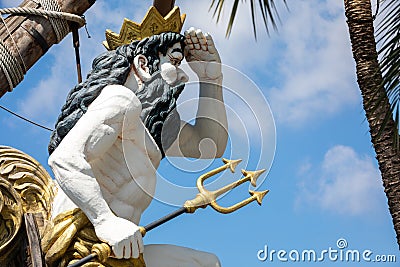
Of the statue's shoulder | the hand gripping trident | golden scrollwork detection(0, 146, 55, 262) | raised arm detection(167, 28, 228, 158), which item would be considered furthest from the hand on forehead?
golden scrollwork detection(0, 146, 55, 262)

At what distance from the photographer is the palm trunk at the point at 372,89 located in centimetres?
658

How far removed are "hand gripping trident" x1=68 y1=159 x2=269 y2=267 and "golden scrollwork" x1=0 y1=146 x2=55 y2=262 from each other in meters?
0.45

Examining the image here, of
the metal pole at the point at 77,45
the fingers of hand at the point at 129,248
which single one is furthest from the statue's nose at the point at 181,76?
the fingers of hand at the point at 129,248

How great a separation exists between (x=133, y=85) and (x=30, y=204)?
673mm

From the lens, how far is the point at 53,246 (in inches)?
144

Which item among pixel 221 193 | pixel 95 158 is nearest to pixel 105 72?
pixel 95 158

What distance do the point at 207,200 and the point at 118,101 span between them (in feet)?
1.76

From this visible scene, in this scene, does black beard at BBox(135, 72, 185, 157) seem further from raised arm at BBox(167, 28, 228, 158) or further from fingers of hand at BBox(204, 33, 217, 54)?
fingers of hand at BBox(204, 33, 217, 54)

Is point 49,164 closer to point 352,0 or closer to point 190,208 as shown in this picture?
point 190,208

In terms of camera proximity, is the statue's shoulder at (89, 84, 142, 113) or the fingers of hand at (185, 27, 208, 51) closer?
the statue's shoulder at (89, 84, 142, 113)

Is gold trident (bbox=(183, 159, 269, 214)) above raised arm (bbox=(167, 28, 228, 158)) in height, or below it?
below

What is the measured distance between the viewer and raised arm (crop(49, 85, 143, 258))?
3.53 metres

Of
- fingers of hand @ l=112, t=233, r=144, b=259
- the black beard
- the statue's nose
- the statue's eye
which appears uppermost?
the statue's eye

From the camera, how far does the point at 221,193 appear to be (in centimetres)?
373
